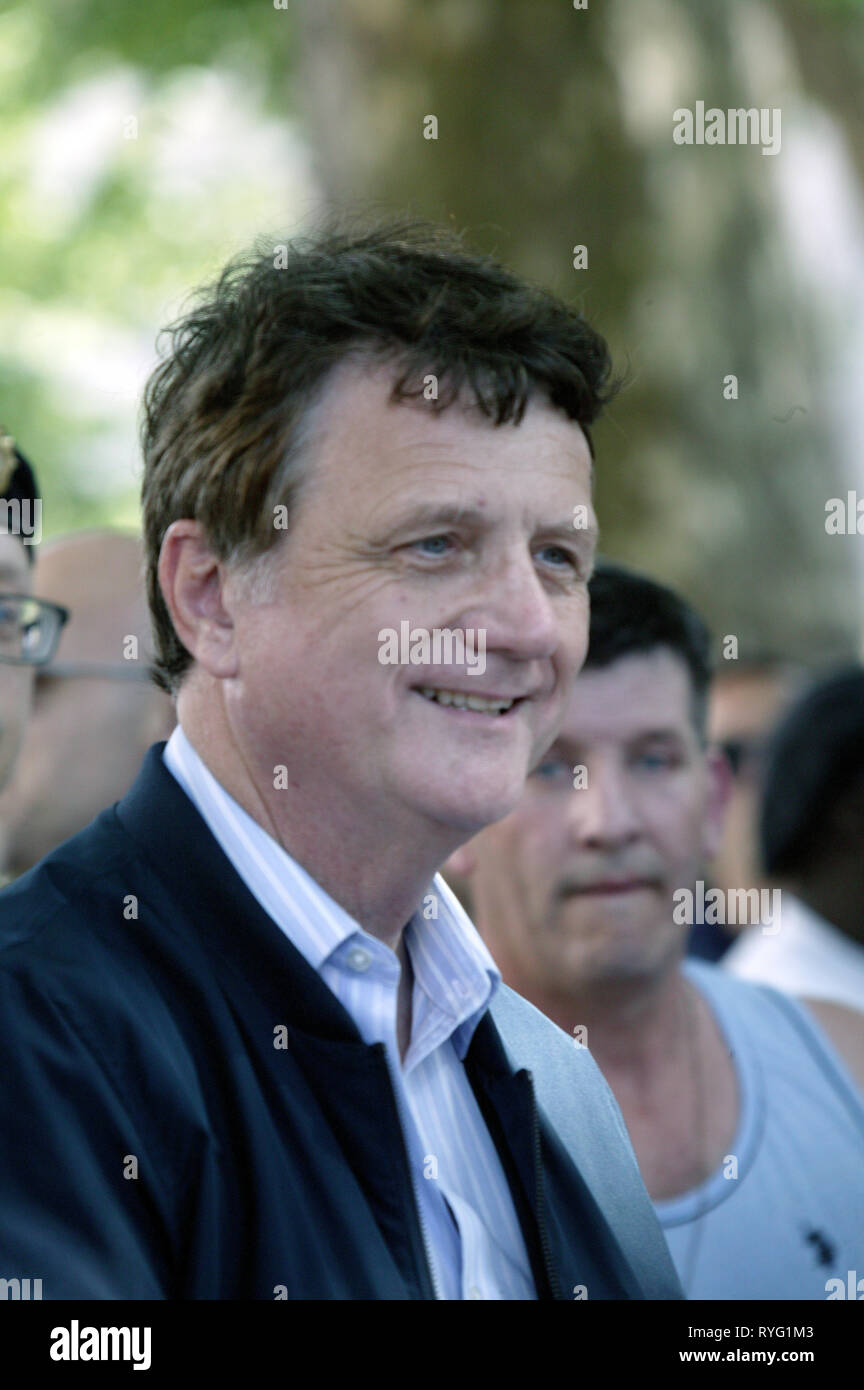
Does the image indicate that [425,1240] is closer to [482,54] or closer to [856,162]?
[482,54]

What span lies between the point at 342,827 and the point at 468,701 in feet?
0.63

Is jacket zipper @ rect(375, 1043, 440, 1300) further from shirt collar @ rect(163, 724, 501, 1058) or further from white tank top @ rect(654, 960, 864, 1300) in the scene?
white tank top @ rect(654, 960, 864, 1300)

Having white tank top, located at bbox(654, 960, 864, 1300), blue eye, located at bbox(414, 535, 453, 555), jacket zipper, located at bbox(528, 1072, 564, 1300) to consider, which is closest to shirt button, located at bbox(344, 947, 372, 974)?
jacket zipper, located at bbox(528, 1072, 564, 1300)

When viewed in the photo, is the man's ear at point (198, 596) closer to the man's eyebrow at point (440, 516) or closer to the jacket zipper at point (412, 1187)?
the man's eyebrow at point (440, 516)

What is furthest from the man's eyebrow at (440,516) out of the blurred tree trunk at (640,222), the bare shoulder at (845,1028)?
the blurred tree trunk at (640,222)

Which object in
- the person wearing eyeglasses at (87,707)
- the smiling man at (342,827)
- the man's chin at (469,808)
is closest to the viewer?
the smiling man at (342,827)

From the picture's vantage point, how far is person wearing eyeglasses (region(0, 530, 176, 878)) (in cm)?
321

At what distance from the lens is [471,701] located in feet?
5.90

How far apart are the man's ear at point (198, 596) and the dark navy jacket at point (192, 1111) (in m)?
0.14

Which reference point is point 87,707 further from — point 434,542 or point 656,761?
point 434,542

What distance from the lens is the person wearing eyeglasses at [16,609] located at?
8.18 ft

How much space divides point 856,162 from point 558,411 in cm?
737

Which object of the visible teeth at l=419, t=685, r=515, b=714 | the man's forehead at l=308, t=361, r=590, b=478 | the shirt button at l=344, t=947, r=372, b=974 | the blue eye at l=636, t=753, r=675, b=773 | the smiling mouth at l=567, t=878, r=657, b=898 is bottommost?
the shirt button at l=344, t=947, r=372, b=974

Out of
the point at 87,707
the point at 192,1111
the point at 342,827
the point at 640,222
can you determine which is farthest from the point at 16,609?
the point at 640,222
